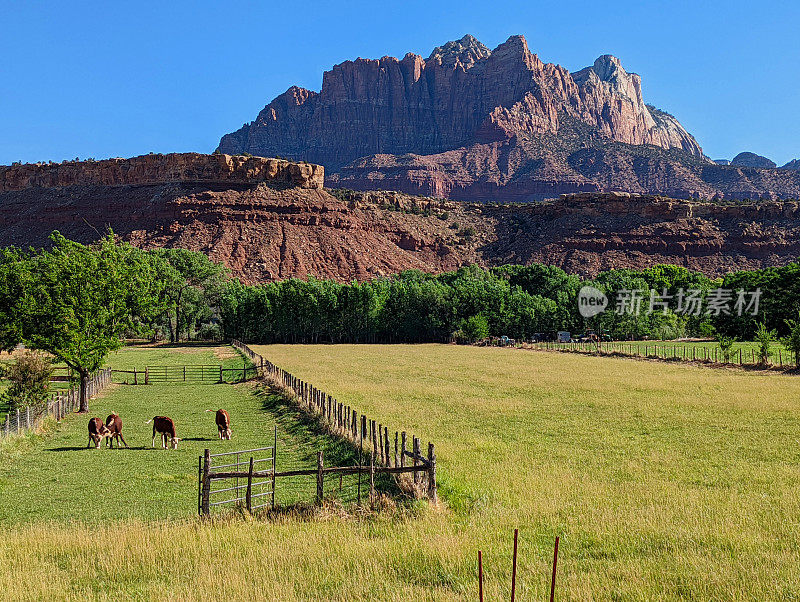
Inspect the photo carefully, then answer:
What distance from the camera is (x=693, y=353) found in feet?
203

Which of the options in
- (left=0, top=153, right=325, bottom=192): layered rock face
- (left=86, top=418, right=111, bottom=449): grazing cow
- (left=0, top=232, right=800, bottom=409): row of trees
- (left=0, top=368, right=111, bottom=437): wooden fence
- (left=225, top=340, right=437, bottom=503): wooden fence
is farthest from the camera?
(left=0, top=153, right=325, bottom=192): layered rock face

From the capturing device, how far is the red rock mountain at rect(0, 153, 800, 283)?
123m

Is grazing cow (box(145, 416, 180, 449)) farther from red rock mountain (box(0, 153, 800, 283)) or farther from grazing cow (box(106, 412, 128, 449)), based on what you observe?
red rock mountain (box(0, 153, 800, 283))

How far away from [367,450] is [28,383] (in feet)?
60.2

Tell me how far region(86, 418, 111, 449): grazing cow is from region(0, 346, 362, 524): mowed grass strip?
34 cm

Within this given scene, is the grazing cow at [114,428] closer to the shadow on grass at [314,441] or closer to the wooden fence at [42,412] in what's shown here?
the wooden fence at [42,412]

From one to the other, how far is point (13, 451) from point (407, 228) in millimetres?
123950

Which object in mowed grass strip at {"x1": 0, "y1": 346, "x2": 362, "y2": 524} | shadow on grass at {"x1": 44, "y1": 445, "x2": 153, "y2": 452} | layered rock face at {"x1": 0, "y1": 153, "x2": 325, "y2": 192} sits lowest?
shadow on grass at {"x1": 44, "y1": 445, "x2": 153, "y2": 452}

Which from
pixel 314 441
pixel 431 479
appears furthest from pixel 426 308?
pixel 431 479

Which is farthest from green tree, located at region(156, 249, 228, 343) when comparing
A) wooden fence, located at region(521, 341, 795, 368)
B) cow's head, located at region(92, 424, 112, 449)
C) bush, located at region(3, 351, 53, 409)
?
cow's head, located at region(92, 424, 112, 449)

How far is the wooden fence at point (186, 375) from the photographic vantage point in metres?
45.2

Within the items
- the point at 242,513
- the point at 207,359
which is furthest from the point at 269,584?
the point at 207,359

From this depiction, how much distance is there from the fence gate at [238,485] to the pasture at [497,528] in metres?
0.74

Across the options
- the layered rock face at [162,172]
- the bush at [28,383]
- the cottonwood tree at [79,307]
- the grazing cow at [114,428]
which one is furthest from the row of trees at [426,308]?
the grazing cow at [114,428]
